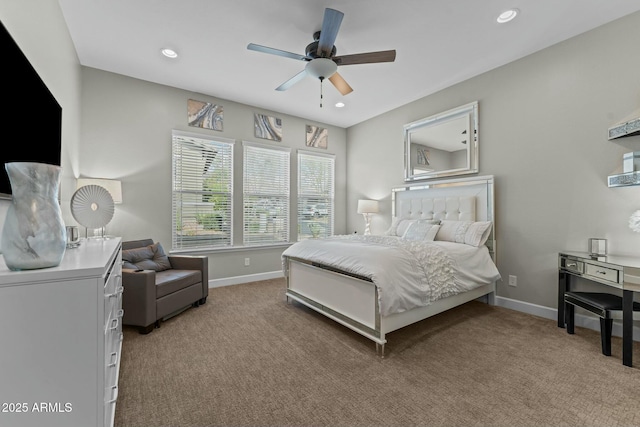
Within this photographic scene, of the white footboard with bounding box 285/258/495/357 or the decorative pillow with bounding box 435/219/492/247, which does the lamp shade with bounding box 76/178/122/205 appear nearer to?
the white footboard with bounding box 285/258/495/357

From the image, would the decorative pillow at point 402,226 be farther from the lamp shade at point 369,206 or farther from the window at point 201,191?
the window at point 201,191

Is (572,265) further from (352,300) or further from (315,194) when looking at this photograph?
(315,194)

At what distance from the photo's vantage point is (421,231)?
11.8 ft

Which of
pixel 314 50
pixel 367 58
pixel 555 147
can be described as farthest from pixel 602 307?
pixel 314 50

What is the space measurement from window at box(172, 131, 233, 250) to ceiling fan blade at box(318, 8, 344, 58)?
8.02ft

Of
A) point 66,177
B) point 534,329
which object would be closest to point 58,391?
point 66,177

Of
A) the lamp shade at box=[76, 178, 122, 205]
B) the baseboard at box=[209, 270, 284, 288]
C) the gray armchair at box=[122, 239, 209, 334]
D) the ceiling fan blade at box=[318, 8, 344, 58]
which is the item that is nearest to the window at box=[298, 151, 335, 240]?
the baseboard at box=[209, 270, 284, 288]

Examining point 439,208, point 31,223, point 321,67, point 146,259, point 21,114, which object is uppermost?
point 321,67

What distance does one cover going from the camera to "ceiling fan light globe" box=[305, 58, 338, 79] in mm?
2564

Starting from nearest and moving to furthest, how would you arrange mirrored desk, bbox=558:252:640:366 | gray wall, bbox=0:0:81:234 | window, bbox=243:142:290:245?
gray wall, bbox=0:0:81:234, mirrored desk, bbox=558:252:640:366, window, bbox=243:142:290:245

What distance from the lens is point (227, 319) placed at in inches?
117

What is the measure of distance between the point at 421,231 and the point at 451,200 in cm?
70

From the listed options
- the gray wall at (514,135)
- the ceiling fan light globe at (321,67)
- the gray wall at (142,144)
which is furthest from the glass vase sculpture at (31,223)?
the gray wall at (142,144)

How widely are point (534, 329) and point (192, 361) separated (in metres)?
3.24
